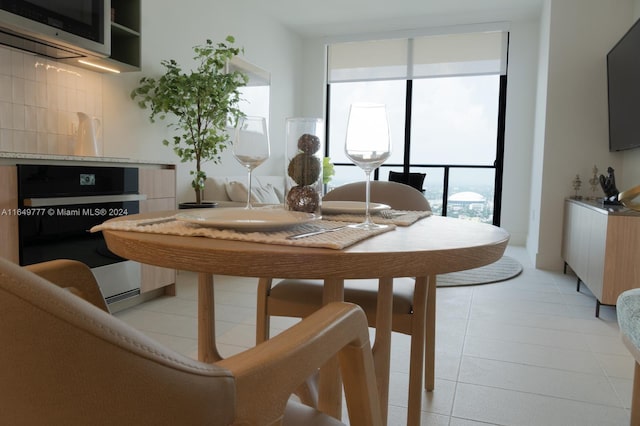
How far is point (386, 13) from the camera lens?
5516mm

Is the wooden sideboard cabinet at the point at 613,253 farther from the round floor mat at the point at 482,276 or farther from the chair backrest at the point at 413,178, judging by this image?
the chair backrest at the point at 413,178

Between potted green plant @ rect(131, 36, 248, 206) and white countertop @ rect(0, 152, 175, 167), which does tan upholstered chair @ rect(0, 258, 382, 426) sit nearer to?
white countertop @ rect(0, 152, 175, 167)

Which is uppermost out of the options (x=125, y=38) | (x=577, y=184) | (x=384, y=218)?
(x=125, y=38)

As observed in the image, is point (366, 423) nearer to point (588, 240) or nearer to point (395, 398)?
point (395, 398)

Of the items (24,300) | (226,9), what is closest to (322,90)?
(226,9)

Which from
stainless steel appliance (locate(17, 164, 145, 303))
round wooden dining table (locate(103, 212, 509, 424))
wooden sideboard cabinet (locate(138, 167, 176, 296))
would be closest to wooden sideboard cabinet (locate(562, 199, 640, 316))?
round wooden dining table (locate(103, 212, 509, 424))

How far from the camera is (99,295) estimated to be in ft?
3.06

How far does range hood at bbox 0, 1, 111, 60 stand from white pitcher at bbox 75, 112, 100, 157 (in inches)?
14.4

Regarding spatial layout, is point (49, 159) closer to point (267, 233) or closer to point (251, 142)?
point (251, 142)

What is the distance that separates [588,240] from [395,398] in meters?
2.13

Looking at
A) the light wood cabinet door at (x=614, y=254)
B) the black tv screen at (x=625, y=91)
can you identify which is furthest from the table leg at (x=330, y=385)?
the black tv screen at (x=625, y=91)

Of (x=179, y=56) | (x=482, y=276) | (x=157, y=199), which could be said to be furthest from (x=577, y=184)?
(x=179, y=56)

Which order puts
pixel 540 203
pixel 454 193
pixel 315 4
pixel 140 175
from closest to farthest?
1. pixel 140 175
2. pixel 540 203
3. pixel 315 4
4. pixel 454 193

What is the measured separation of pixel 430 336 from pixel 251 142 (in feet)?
3.41
